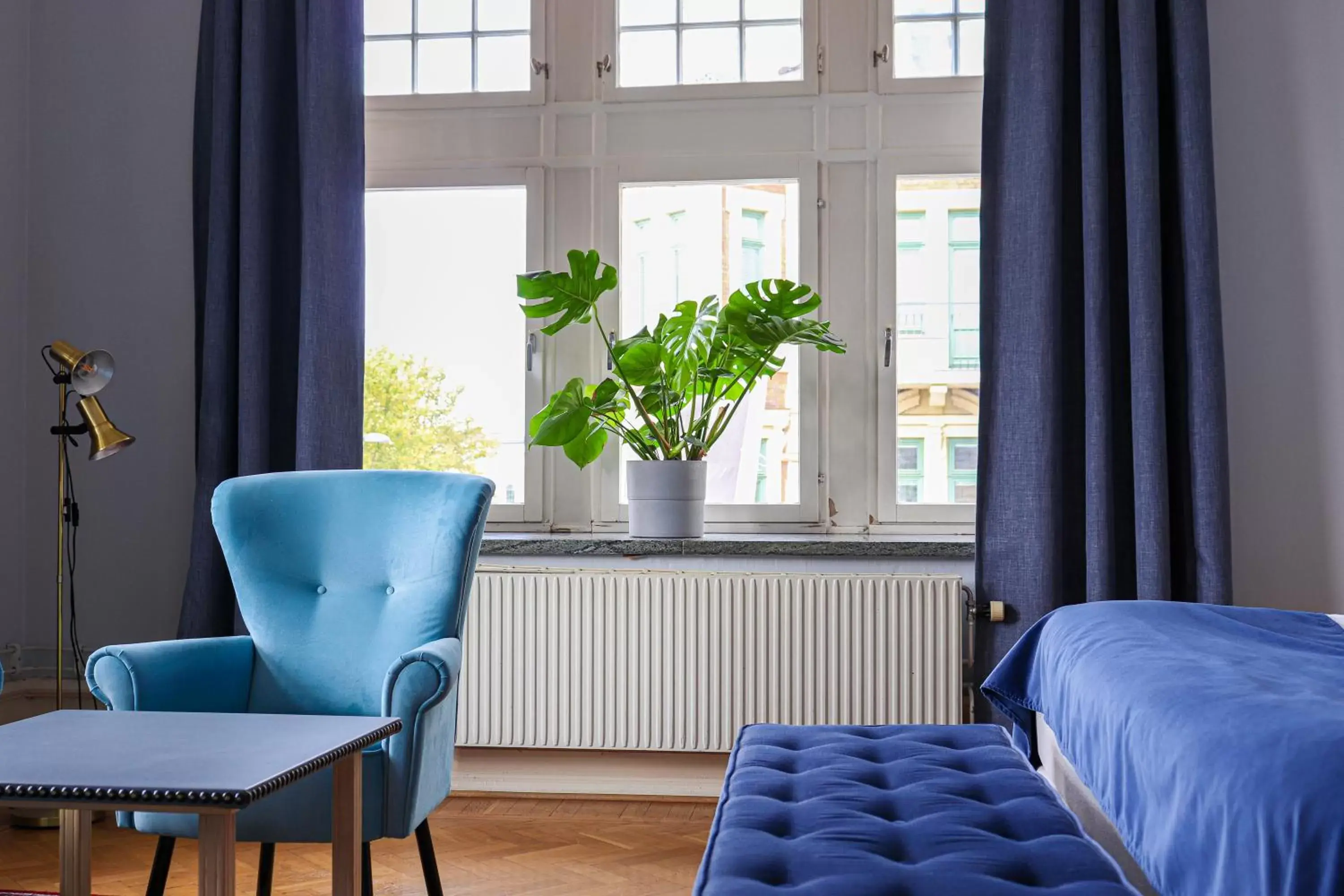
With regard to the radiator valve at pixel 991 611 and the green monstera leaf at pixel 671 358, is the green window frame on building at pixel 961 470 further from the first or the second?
the green monstera leaf at pixel 671 358

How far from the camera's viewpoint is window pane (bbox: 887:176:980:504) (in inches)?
122

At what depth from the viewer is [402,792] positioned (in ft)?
6.01

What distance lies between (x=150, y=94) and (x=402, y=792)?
239cm

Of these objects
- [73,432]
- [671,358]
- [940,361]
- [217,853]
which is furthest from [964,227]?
[217,853]

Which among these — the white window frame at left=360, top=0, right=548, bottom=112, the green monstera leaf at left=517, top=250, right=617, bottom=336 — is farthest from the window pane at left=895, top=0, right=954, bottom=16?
the green monstera leaf at left=517, top=250, right=617, bottom=336

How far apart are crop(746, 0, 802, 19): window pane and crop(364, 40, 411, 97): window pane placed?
102 centimetres

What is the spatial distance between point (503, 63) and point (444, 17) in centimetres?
23

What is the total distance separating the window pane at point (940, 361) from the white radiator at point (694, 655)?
39cm

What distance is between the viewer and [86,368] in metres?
2.68

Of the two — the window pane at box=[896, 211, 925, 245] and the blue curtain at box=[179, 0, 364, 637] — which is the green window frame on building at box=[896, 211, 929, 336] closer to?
the window pane at box=[896, 211, 925, 245]

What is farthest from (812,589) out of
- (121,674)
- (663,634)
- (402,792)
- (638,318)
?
(121,674)

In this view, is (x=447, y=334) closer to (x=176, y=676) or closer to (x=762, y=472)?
(x=762, y=472)

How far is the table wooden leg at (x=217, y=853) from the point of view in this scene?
4.14 ft

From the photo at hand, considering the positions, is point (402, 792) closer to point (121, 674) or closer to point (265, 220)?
point (121, 674)
